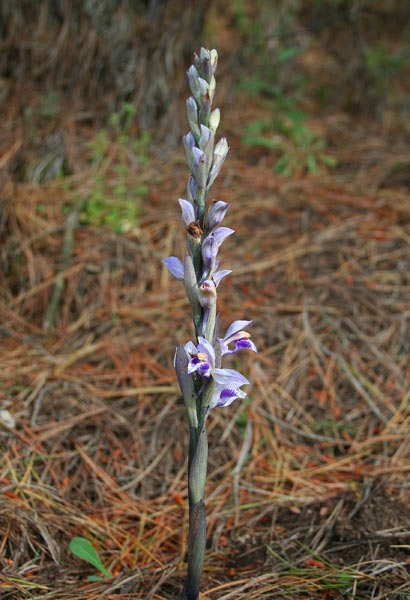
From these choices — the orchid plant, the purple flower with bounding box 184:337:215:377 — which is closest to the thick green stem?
the orchid plant

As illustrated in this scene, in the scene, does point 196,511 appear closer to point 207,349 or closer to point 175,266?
point 207,349

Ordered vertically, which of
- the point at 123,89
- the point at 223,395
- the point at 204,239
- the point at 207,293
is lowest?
the point at 223,395

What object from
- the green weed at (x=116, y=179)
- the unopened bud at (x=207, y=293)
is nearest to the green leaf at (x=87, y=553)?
the unopened bud at (x=207, y=293)

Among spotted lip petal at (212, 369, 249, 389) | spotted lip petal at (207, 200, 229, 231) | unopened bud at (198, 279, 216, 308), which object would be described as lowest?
spotted lip petal at (212, 369, 249, 389)

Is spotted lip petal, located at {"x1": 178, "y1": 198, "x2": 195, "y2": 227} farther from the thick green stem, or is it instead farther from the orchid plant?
the thick green stem

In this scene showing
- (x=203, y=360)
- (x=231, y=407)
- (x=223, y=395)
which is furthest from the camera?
(x=231, y=407)

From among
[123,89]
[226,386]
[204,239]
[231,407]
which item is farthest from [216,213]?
[123,89]

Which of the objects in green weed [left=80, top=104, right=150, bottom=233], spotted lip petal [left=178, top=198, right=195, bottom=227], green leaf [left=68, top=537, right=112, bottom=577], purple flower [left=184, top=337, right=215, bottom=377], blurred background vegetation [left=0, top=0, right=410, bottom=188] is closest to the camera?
purple flower [left=184, top=337, right=215, bottom=377]
